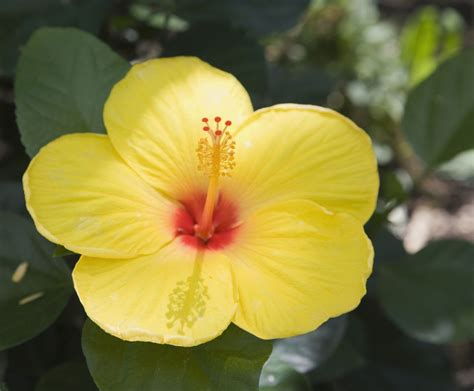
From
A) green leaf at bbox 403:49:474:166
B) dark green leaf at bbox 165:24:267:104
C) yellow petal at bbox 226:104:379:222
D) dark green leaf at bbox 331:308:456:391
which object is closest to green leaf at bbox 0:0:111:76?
dark green leaf at bbox 165:24:267:104

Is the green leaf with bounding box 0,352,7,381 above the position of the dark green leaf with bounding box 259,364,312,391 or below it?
below

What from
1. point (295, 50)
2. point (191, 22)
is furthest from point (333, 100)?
point (191, 22)

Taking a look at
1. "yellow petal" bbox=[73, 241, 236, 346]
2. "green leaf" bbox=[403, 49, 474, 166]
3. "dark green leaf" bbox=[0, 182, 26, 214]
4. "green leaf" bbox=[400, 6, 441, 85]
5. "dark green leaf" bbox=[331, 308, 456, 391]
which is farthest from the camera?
"green leaf" bbox=[400, 6, 441, 85]

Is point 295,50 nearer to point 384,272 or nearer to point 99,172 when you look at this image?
point 384,272

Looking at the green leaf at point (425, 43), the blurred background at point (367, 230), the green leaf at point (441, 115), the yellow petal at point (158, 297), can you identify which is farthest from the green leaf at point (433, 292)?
the green leaf at point (425, 43)

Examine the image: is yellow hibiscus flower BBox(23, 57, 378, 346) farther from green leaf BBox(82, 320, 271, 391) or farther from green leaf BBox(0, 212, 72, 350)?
green leaf BBox(0, 212, 72, 350)
